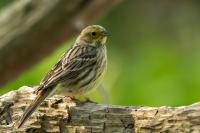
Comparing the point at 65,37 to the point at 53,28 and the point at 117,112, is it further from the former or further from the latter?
the point at 117,112

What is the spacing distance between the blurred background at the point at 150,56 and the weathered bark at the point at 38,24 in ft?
1.02

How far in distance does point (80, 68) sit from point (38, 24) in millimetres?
739

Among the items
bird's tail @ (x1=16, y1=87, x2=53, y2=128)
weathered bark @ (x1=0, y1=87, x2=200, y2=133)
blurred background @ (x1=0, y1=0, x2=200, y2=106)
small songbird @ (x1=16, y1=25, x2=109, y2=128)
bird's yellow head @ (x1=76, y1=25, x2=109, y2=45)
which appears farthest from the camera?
blurred background @ (x1=0, y1=0, x2=200, y2=106)

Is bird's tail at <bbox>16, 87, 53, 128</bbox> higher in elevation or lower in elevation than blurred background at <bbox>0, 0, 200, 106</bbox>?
lower

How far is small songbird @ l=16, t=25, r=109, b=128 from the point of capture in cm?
810

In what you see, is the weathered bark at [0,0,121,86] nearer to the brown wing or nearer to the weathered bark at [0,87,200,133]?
the brown wing

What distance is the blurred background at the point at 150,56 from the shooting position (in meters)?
10.7

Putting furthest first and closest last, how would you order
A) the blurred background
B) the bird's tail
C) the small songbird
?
the blurred background < the small songbird < the bird's tail

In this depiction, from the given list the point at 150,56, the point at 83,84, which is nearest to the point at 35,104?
the point at 83,84

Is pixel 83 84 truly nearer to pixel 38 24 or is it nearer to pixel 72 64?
pixel 72 64

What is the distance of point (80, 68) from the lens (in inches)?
335

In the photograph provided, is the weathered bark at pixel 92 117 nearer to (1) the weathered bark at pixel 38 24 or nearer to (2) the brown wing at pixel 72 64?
(2) the brown wing at pixel 72 64

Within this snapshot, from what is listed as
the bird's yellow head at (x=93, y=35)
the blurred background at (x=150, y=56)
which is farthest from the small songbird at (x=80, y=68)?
the blurred background at (x=150, y=56)

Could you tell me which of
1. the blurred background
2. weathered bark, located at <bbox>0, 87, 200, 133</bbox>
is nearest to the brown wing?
weathered bark, located at <bbox>0, 87, 200, 133</bbox>
